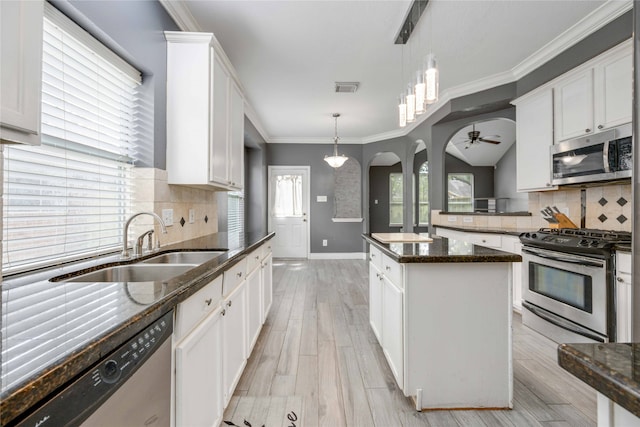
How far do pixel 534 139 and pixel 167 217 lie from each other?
3657 millimetres

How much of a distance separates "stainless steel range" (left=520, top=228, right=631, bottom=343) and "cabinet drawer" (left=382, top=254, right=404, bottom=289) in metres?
1.50

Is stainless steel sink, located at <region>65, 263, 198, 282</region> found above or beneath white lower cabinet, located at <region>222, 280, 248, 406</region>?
above

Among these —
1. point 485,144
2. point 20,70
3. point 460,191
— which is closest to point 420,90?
point 20,70

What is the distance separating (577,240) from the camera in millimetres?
2377

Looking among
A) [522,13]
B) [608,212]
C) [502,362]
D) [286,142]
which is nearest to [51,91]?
[502,362]

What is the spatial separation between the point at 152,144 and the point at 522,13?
3036 millimetres

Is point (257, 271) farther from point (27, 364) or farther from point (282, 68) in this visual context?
point (282, 68)

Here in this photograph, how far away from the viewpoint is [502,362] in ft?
5.57

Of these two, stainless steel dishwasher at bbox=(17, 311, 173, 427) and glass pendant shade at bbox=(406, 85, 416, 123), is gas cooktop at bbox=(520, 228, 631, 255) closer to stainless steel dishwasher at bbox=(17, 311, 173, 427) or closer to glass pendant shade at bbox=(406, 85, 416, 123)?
glass pendant shade at bbox=(406, 85, 416, 123)

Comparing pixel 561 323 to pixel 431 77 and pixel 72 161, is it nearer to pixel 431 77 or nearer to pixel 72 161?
pixel 431 77

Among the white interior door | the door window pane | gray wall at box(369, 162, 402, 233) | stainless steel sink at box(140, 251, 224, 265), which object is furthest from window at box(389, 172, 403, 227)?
stainless steel sink at box(140, 251, 224, 265)

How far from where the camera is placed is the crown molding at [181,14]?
2.21 m

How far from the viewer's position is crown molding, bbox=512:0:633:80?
7.80 feet

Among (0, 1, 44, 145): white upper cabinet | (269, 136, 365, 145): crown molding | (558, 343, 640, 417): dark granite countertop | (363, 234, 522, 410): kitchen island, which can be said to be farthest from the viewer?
(269, 136, 365, 145): crown molding
